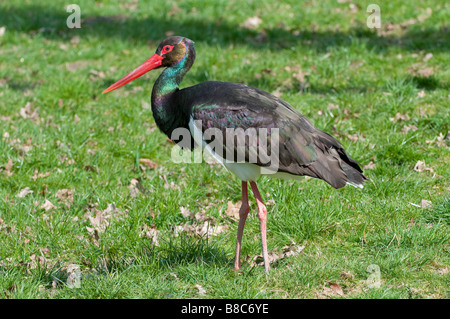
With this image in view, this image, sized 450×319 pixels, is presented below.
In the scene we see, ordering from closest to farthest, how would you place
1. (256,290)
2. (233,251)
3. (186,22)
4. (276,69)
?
(256,290), (233,251), (276,69), (186,22)

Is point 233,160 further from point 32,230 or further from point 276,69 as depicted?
point 276,69

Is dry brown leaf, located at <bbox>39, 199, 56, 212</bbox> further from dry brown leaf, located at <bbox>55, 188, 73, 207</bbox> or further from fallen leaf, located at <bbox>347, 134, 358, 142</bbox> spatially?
fallen leaf, located at <bbox>347, 134, 358, 142</bbox>

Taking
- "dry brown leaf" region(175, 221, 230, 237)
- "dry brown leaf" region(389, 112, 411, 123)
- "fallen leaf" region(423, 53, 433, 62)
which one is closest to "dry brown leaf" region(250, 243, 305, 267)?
"dry brown leaf" region(175, 221, 230, 237)

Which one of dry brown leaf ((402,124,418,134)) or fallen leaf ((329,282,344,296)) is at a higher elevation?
dry brown leaf ((402,124,418,134))

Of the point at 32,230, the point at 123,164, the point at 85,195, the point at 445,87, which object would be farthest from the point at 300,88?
the point at 32,230

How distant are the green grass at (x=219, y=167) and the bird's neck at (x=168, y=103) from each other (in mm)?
845

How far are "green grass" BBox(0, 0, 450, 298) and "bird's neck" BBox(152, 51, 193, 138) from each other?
85 cm

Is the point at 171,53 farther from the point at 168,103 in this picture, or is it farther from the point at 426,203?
the point at 426,203

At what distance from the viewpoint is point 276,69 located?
7984mm

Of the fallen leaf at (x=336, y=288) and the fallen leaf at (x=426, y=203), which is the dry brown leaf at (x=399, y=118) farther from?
the fallen leaf at (x=336, y=288)

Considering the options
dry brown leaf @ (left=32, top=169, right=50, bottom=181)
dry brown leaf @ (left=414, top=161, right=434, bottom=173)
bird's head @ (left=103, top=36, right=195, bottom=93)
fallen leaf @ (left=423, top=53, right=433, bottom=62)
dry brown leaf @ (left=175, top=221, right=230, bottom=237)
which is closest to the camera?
bird's head @ (left=103, top=36, right=195, bottom=93)

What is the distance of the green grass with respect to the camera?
13.3 feet

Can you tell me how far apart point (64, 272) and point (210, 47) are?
539 cm

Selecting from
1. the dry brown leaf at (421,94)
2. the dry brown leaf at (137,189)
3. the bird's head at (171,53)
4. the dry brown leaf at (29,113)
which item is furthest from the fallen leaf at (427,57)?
the dry brown leaf at (29,113)
